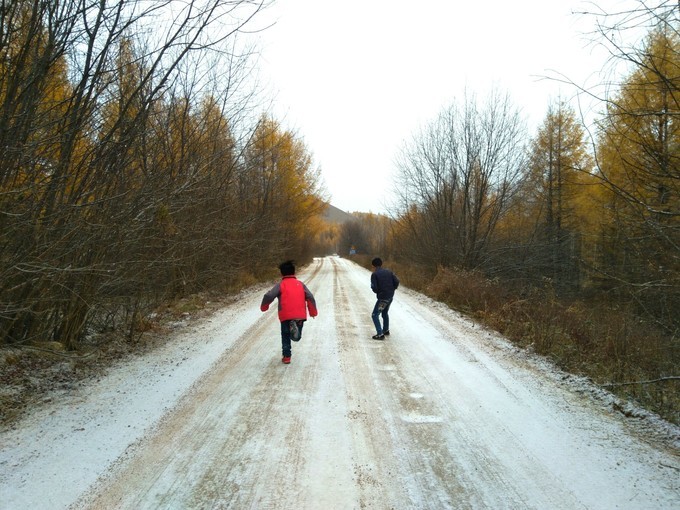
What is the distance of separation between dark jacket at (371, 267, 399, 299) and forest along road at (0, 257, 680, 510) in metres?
2.06

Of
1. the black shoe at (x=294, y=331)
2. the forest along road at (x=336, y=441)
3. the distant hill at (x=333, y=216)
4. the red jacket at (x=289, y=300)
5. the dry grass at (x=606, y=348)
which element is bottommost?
the forest along road at (x=336, y=441)

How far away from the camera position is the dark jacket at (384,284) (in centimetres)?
857

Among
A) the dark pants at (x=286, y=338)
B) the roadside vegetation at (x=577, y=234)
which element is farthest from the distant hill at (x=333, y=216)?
the dark pants at (x=286, y=338)

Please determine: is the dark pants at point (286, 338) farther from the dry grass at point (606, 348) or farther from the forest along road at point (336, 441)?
the dry grass at point (606, 348)

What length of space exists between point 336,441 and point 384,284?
502cm

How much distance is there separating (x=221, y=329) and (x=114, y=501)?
6227mm

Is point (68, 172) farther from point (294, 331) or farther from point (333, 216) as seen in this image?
point (333, 216)

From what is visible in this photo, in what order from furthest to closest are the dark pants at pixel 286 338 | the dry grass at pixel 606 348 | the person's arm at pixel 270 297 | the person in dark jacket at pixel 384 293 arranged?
the person in dark jacket at pixel 384 293, the person's arm at pixel 270 297, the dark pants at pixel 286 338, the dry grass at pixel 606 348

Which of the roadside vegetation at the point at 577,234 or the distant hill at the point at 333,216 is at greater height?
the distant hill at the point at 333,216

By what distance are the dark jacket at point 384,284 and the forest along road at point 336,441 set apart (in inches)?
81.0

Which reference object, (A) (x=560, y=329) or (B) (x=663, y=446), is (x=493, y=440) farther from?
(A) (x=560, y=329)

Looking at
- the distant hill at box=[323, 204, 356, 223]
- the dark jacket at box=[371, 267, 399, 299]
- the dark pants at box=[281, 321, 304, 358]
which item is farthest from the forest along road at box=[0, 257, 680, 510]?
the distant hill at box=[323, 204, 356, 223]

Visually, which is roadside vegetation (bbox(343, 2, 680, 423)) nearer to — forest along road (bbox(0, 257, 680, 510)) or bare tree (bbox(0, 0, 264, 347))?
forest along road (bbox(0, 257, 680, 510))

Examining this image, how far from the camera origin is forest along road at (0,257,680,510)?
3051 millimetres
